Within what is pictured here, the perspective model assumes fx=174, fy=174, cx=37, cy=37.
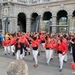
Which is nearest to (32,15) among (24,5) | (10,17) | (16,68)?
(24,5)

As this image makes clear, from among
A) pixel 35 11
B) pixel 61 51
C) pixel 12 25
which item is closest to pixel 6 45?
pixel 61 51

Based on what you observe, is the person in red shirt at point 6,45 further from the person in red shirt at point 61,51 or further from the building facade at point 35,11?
the building facade at point 35,11

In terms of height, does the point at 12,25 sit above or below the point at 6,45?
above

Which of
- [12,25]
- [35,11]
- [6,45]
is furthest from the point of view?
[35,11]

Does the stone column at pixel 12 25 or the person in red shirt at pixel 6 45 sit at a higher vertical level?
the stone column at pixel 12 25

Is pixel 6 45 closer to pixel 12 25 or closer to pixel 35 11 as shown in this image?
pixel 12 25

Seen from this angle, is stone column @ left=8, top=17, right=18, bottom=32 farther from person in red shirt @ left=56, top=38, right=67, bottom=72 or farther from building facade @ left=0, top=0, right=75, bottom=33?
person in red shirt @ left=56, top=38, right=67, bottom=72

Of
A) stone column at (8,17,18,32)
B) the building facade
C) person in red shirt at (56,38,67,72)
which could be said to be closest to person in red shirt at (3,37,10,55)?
person in red shirt at (56,38,67,72)

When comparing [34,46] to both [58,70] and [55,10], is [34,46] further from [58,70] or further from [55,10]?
[55,10]

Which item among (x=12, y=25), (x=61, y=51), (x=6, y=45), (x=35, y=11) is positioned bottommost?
(x=6, y=45)

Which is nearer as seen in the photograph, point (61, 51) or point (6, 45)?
point (61, 51)

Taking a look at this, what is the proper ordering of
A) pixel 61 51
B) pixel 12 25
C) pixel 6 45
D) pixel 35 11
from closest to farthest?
pixel 61 51, pixel 6 45, pixel 12 25, pixel 35 11

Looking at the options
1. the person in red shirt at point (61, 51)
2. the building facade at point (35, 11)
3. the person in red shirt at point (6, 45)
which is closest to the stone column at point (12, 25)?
the building facade at point (35, 11)

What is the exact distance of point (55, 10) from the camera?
30797 millimetres
